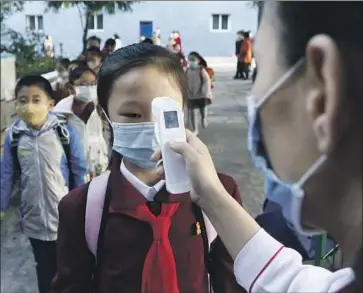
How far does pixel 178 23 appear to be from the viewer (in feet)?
77.3

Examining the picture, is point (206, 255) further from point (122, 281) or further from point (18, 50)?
point (18, 50)

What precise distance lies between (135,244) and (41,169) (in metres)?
1.65

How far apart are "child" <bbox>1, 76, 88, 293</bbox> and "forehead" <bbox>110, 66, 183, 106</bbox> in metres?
1.50

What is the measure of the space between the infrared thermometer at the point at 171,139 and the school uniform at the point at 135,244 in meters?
0.35

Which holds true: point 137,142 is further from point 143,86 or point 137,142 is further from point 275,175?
point 275,175

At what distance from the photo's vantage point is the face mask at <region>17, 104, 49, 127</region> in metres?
3.34

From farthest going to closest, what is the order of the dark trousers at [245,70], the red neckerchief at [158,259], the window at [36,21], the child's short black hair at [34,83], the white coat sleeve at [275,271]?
the window at [36,21], the dark trousers at [245,70], the child's short black hair at [34,83], the red neckerchief at [158,259], the white coat sleeve at [275,271]

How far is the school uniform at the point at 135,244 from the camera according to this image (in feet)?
5.92

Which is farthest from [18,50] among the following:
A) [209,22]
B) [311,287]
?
[209,22]

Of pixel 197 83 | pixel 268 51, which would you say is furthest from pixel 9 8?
pixel 268 51

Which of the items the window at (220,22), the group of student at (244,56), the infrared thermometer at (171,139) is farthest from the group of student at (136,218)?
the window at (220,22)

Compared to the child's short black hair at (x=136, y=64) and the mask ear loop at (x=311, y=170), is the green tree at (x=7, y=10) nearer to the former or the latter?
the child's short black hair at (x=136, y=64)

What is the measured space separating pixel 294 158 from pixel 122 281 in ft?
3.38

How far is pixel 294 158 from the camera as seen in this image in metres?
0.93
